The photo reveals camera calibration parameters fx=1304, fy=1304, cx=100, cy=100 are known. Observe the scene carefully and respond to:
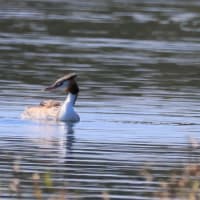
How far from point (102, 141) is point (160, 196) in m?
6.04

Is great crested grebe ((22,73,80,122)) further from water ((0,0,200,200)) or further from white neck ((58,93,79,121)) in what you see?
water ((0,0,200,200))

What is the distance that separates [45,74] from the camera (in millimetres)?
25172

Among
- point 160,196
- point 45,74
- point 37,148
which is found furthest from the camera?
point 45,74

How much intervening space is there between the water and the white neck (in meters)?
0.17

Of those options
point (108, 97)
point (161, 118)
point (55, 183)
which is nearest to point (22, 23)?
point (108, 97)

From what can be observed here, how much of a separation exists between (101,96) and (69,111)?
8.08 feet

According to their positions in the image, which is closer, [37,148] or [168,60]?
[37,148]

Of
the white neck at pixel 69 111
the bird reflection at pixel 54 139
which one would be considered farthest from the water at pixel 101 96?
the white neck at pixel 69 111

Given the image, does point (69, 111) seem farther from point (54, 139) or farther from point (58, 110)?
point (54, 139)

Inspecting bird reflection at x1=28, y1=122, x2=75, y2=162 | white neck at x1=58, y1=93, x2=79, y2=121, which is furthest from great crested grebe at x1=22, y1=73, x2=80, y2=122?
bird reflection at x1=28, y1=122, x2=75, y2=162

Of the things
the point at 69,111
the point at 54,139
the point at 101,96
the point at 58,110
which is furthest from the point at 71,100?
the point at 54,139

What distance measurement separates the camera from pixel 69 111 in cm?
1941

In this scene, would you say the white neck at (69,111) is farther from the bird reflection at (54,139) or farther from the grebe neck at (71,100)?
the bird reflection at (54,139)

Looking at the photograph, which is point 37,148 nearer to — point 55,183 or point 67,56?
point 55,183
